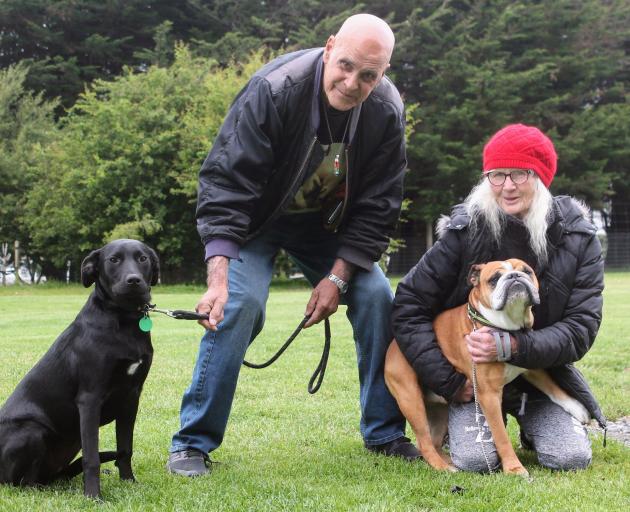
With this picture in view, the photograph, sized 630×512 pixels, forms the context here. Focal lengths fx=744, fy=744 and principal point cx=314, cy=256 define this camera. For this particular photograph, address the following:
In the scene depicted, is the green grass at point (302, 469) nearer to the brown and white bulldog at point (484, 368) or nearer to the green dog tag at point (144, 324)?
the brown and white bulldog at point (484, 368)

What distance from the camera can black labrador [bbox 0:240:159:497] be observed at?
3357 millimetres

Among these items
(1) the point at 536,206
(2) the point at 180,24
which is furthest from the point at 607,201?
(1) the point at 536,206

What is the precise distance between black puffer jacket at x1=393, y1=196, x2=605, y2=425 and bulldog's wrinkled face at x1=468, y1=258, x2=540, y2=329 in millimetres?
106

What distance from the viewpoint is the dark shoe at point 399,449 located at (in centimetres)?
A: 418

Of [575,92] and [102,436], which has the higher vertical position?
[575,92]

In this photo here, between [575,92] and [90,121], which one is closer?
[90,121]

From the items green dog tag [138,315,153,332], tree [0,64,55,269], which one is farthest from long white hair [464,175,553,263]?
tree [0,64,55,269]

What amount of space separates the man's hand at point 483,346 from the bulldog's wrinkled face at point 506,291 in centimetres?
9

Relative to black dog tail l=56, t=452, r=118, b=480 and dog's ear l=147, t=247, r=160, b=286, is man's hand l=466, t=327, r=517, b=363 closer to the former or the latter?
dog's ear l=147, t=247, r=160, b=286

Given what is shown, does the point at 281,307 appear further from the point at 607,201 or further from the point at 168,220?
the point at 607,201

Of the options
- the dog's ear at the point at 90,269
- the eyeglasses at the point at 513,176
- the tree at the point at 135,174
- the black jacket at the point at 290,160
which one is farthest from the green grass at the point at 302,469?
the tree at the point at 135,174

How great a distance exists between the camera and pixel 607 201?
38.7 meters

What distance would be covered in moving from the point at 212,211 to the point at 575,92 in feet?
115

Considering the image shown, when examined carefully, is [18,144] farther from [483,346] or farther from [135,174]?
[483,346]
